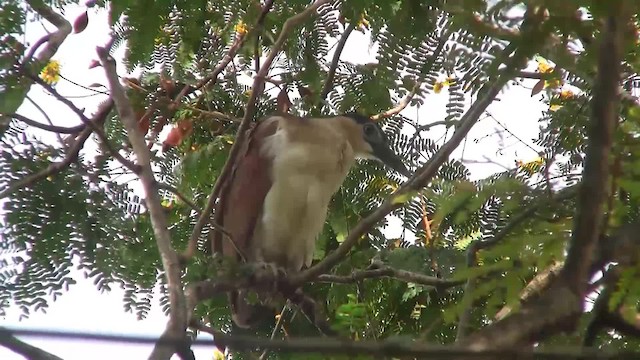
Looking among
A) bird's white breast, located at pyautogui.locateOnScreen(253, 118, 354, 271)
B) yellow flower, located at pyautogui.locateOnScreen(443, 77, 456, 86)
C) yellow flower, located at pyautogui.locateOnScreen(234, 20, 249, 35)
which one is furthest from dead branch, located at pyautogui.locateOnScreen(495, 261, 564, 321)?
yellow flower, located at pyautogui.locateOnScreen(234, 20, 249, 35)

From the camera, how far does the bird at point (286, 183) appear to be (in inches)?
159

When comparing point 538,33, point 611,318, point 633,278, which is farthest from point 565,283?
point 538,33

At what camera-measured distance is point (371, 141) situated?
4266 mm

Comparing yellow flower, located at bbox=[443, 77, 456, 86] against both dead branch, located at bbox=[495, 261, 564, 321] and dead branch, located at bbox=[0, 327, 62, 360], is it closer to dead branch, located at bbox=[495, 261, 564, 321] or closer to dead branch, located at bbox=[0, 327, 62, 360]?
dead branch, located at bbox=[495, 261, 564, 321]

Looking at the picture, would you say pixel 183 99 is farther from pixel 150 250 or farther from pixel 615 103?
pixel 615 103

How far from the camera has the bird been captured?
404cm

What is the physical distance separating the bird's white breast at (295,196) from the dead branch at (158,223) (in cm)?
138

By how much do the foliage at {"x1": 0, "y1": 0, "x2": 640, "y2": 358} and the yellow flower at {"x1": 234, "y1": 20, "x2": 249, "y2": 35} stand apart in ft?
0.08

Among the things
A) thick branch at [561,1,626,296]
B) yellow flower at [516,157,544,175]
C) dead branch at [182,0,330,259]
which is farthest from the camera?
yellow flower at [516,157,544,175]

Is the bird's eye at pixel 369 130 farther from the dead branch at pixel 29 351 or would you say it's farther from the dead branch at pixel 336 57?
the dead branch at pixel 29 351

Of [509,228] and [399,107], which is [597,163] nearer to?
[509,228]

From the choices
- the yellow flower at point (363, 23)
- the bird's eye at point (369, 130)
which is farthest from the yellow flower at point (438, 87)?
the bird's eye at point (369, 130)

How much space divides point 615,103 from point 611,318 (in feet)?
2.30

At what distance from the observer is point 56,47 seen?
10.1ft
